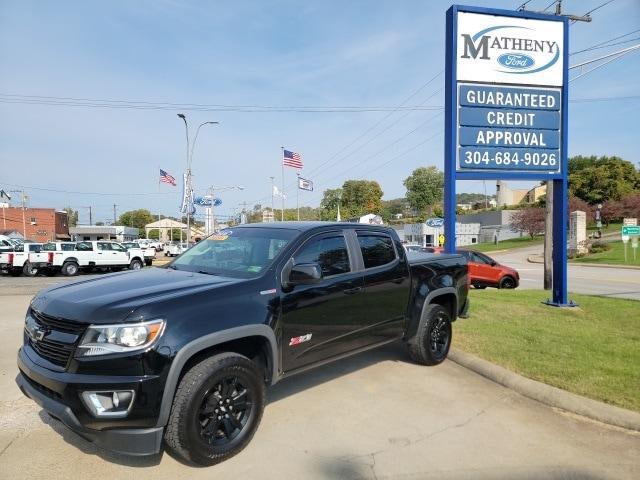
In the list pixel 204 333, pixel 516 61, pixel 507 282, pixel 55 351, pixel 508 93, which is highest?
pixel 516 61

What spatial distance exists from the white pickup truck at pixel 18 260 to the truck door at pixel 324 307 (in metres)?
23.0

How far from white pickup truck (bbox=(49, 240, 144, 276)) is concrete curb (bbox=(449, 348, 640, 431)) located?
71.2ft

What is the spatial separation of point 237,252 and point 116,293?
50.6 inches

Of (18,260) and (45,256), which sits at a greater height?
(45,256)

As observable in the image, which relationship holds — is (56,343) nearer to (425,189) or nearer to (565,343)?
(565,343)

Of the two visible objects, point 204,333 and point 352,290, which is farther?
point 352,290

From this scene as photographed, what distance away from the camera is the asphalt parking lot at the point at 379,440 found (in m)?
A: 3.37

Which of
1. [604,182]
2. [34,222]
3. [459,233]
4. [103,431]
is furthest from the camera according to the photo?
[34,222]

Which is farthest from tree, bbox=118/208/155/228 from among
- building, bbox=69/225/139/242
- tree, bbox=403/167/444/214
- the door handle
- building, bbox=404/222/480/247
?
the door handle

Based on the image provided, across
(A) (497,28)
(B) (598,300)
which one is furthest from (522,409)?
(B) (598,300)

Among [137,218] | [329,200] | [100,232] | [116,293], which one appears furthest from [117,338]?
[137,218]

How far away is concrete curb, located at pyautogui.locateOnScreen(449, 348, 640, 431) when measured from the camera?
4.14 metres

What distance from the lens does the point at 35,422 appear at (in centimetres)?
417

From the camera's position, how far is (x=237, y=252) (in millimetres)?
4559
